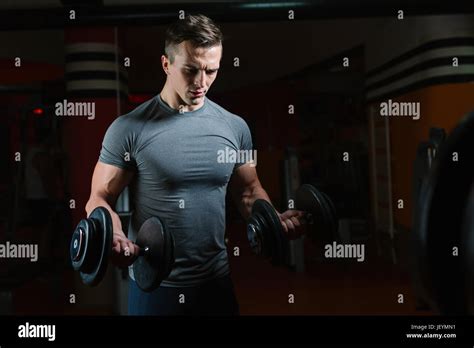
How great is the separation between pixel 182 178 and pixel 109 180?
0.28m

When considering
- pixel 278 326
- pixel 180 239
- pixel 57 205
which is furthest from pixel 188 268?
pixel 57 205

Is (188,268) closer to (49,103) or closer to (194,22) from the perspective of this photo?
(194,22)

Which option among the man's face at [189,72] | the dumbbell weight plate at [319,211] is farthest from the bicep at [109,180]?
the dumbbell weight plate at [319,211]

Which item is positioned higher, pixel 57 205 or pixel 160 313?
pixel 57 205

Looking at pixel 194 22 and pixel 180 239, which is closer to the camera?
pixel 180 239

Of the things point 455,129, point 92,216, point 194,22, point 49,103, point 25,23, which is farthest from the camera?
point 49,103

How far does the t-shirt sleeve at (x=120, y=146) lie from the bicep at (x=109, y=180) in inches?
0.7

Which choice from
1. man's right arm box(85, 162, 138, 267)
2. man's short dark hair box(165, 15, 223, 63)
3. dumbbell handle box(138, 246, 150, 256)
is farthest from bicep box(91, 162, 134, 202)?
man's short dark hair box(165, 15, 223, 63)

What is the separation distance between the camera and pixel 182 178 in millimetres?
1728

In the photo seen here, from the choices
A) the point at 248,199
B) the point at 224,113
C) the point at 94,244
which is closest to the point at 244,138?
the point at 224,113

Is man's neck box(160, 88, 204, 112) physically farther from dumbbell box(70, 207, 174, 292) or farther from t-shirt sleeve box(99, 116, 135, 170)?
Answer: dumbbell box(70, 207, 174, 292)

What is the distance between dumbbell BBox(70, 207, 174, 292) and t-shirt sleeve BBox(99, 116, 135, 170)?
180 mm

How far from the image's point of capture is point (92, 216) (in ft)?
5.65

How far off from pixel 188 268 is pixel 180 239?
10 cm
